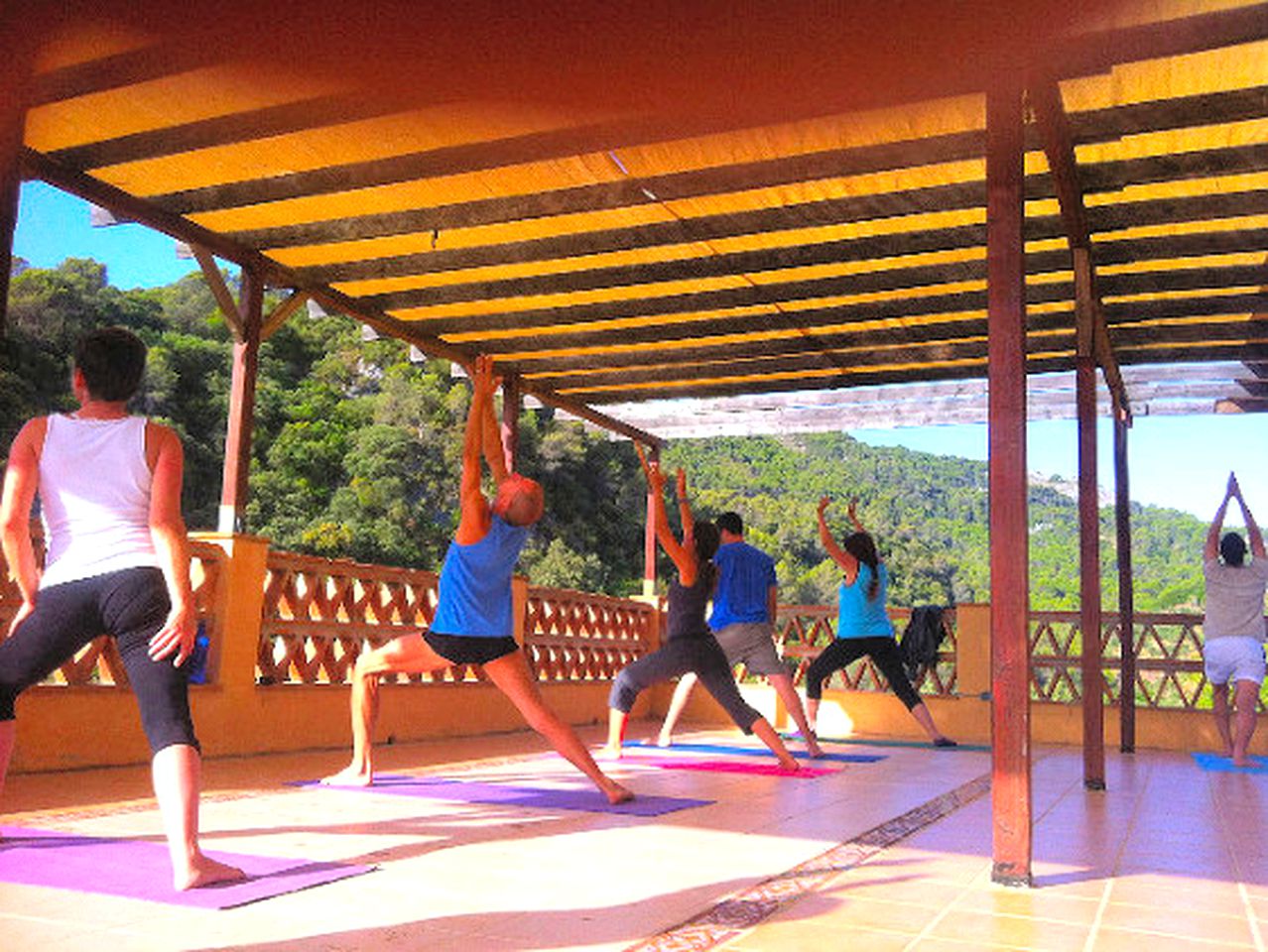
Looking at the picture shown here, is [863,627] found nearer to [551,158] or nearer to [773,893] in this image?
[551,158]

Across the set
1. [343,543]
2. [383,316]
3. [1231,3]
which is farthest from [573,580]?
[1231,3]

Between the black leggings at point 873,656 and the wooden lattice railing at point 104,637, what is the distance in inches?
160

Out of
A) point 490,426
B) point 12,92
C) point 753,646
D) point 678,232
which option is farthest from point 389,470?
point 12,92

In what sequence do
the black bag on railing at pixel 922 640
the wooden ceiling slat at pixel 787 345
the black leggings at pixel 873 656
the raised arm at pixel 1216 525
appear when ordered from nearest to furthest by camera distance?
the raised arm at pixel 1216 525, the wooden ceiling slat at pixel 787 345, the black leggings at pixel 873 656, the black bag on railing at pixel 922 640

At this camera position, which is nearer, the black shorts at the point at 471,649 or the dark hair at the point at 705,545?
the black shorts at the point at 471,649

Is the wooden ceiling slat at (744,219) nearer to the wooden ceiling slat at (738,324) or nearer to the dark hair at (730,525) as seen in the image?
the wooden ceiling slat at (738,324)

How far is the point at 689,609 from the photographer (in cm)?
629

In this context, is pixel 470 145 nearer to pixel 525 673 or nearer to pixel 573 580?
pixel 525 673

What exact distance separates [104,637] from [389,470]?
75.5ft

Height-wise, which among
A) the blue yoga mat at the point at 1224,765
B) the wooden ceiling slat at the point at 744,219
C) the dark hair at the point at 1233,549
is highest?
the wooden ceiling slat at the point at 744,219

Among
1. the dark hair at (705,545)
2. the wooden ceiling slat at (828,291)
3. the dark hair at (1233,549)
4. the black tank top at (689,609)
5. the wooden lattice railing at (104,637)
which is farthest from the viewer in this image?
the dark hair at (1233,549)

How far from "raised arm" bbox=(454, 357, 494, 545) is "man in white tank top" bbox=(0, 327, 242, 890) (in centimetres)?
115

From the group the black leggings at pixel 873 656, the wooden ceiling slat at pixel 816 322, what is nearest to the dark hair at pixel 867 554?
the black leggings at pixel 873 656

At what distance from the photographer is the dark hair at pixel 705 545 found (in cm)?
Answer: 652
